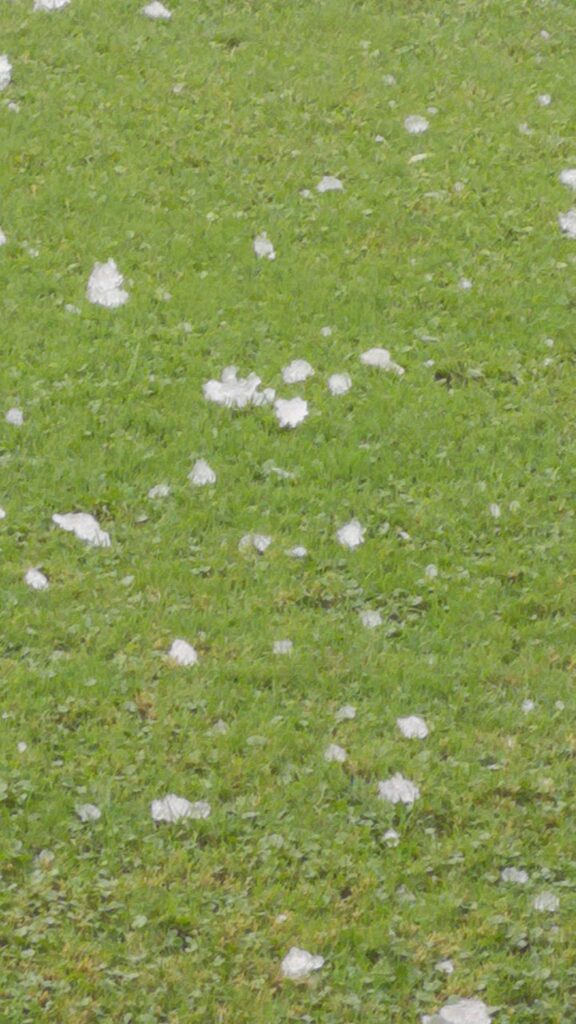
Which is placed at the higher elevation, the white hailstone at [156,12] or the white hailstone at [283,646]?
the white hailstone at [156,12]

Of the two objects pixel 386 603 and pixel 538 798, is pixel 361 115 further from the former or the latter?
pixel 538 798

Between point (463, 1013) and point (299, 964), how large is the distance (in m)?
0.43

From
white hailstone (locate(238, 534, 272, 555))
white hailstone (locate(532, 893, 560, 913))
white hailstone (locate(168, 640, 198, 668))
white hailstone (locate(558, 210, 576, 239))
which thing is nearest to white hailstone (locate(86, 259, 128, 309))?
white hailstone (locate(238, 534, 272, 555))

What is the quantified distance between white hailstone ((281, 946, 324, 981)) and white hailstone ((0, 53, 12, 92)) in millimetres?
4620

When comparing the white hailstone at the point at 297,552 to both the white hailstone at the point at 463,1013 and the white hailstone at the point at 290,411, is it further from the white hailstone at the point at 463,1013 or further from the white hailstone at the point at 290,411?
the white hailstone at the point at 463,1013

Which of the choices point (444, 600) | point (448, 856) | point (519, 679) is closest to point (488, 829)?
point (448, 856)

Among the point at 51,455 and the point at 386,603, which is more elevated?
the point at 51,455

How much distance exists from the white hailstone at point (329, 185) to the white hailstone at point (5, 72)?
1.55 m

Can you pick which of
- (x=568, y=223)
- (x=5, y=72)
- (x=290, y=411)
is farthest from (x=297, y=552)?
(x=5, y=72)

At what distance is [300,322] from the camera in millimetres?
6145

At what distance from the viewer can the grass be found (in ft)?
13.3

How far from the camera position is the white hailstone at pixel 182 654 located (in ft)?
15.5

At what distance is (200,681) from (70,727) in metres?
0.42

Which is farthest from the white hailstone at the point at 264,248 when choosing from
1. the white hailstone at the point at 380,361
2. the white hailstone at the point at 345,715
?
the white hailstone at the point at 345,715
